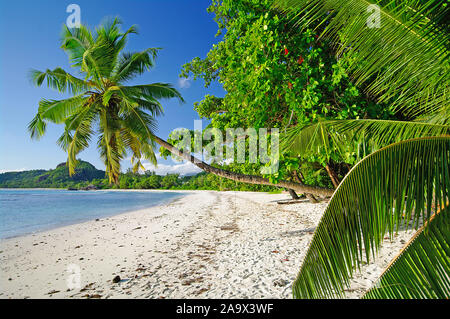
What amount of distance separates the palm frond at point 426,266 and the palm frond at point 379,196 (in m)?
0.18

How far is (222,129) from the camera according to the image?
17.5 feet

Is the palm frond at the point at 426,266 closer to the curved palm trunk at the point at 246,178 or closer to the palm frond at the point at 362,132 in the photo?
the palm frond at the point at 362,132

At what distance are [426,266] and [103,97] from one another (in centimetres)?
734

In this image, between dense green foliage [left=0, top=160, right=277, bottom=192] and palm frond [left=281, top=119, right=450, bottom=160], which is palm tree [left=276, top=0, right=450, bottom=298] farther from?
dense green foliage [left=0, top=160, right=277, bottom=192]

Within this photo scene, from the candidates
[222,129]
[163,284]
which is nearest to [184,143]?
[222,129]

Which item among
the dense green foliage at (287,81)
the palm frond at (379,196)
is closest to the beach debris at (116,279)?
the dense green foliage at (287,81)

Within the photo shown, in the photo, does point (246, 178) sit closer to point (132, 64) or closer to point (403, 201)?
point (403, 201)

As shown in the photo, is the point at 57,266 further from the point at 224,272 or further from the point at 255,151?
the point at 255,151

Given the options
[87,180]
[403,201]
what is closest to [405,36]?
[403,201]

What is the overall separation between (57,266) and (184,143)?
14.1 feet

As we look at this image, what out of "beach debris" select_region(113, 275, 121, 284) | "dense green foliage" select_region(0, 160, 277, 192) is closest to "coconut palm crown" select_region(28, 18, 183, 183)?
"beach debris" select_region(113, 275, 121, 284)

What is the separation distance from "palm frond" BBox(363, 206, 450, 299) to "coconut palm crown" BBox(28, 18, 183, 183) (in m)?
5.88

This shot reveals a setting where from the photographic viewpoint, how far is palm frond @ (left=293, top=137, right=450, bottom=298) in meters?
1.40

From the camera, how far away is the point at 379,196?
144 cm
